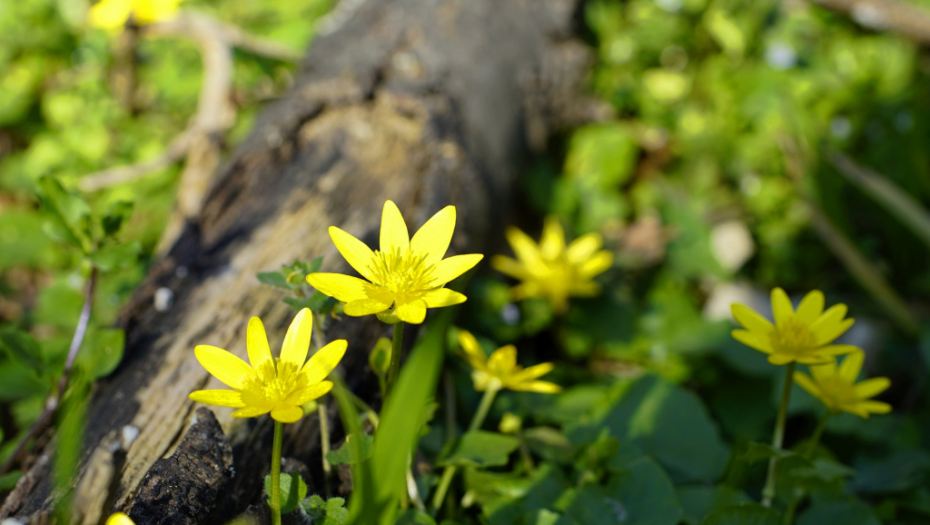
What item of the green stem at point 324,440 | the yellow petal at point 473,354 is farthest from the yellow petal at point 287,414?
the yellow petal at point 473,354

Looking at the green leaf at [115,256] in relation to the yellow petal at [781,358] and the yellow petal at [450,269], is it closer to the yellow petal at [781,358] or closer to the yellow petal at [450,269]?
the yellow petal at [450,269]

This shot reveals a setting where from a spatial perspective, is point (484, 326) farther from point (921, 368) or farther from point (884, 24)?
point (884, 24)

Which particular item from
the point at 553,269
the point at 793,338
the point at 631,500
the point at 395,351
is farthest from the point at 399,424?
the point at 553,269

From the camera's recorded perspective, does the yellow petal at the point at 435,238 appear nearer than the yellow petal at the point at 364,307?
No

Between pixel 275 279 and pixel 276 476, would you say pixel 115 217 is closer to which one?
pixel 275 279

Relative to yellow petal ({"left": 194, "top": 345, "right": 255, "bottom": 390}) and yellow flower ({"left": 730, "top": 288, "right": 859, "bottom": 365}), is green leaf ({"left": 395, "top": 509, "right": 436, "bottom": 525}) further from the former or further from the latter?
yellow flower ({"left": 730, "top": 288, "right": 859, "bottom": 365})

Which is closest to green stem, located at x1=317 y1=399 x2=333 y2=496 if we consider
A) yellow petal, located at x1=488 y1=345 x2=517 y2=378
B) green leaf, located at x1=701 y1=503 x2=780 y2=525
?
yellow petal, located at x1=488 y1=345 x2=517 y2=378

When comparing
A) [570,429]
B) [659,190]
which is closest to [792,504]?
[570,429]
